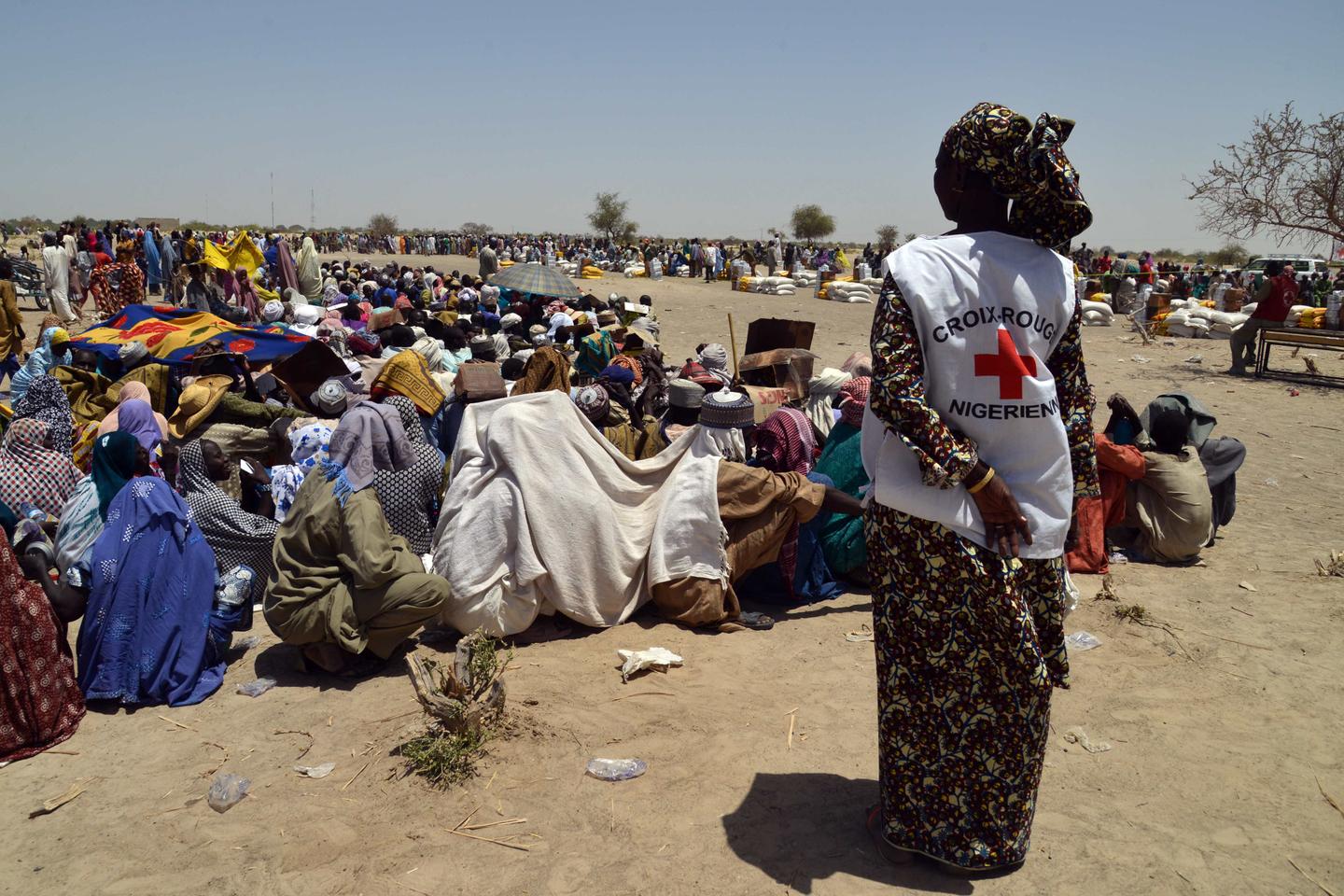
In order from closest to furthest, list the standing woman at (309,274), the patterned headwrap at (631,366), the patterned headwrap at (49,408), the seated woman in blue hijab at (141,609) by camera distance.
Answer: the seated woman in blue hijab at (141,609)
the patterned headwrap at (49,408)
the patterned headwrap at (631,366)
the standing woman at (309,274)

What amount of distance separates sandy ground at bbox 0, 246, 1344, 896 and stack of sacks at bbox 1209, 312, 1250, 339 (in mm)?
14876

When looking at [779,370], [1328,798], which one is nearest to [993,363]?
[1328,798]

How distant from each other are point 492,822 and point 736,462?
89.1 inches

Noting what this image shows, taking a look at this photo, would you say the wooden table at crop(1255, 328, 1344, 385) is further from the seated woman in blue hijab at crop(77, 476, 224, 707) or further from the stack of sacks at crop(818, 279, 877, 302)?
the seated woman in blue hijab at crop(77, 476, 224, 707)

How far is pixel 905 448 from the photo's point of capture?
2.34 meters

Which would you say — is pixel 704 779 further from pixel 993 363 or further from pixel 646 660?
pixel 993 363

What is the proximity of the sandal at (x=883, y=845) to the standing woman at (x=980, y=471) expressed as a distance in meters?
0.14

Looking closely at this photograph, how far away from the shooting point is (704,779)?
3.19m

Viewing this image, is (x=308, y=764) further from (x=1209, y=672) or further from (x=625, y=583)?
(x=1209, y=672)

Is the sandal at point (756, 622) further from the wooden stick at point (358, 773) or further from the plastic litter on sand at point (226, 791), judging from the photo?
the plastic litter on sand at point (226, 791)

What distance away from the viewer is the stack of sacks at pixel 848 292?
24453mm

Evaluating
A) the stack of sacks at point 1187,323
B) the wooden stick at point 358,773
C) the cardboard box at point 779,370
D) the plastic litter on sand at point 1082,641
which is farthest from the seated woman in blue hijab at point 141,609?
the stack of sacks at point 1187,323

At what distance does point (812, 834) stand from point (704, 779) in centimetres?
48

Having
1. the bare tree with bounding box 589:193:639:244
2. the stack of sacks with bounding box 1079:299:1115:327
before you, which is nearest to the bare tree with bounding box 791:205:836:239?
the bare tree with bounding box 589:193:639:244
